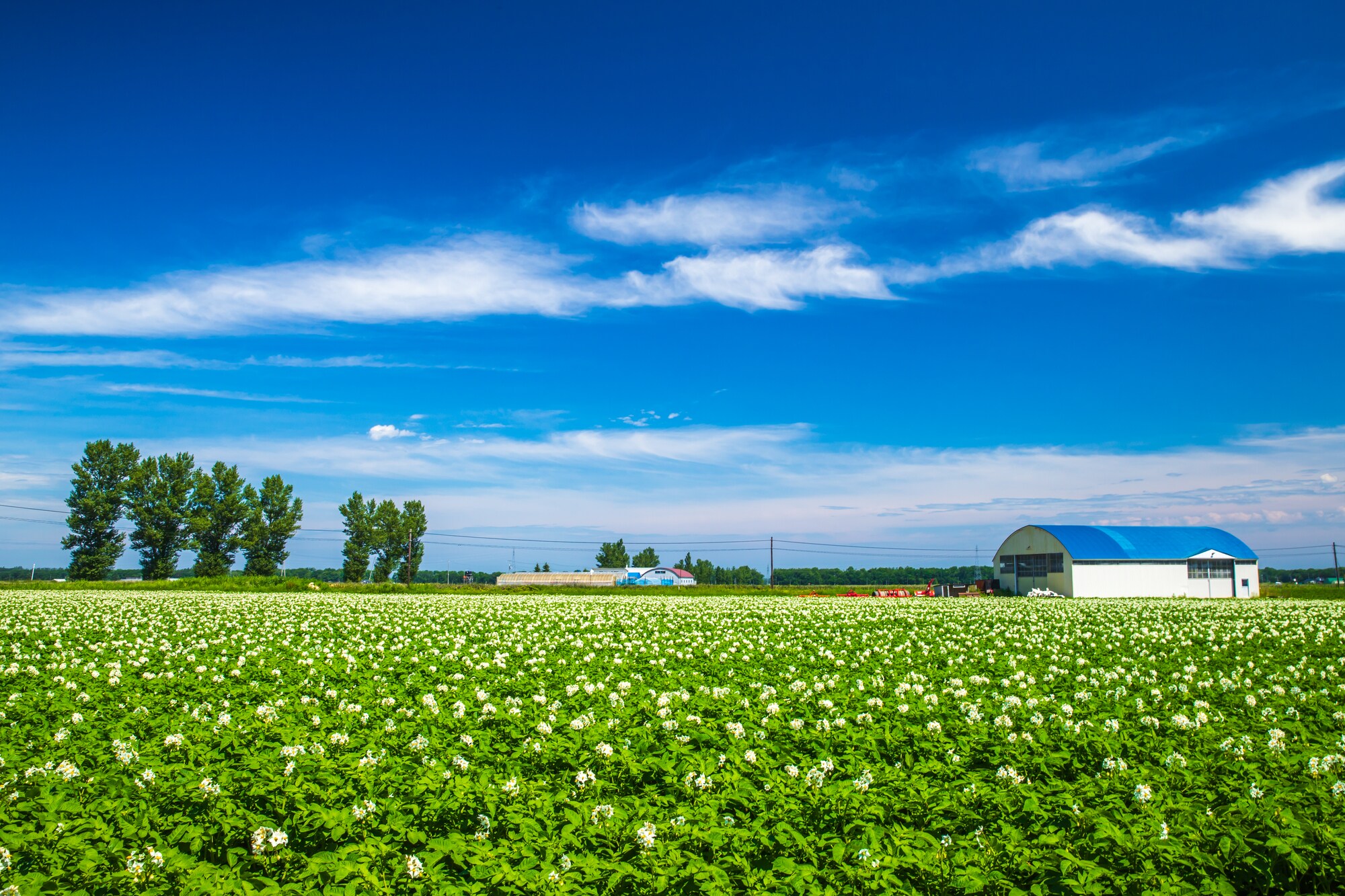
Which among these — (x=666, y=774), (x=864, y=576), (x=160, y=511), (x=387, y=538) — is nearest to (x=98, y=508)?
(x=160, y=511)

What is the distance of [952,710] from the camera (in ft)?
30.8

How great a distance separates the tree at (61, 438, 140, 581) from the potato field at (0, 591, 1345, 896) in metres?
74.4

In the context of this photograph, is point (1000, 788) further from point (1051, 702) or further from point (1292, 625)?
point (1292, 625)

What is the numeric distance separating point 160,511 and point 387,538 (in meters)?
24.3

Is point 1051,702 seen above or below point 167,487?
below

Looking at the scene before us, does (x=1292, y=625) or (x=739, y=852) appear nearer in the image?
(x=739, y=852)

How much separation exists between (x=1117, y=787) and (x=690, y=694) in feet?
18.9

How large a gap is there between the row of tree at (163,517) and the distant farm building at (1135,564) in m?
77.2


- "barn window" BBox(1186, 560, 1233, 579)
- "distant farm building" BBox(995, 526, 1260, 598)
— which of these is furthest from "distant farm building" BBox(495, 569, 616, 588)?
"barn window" BBox(1186, 560, 1233, 579)

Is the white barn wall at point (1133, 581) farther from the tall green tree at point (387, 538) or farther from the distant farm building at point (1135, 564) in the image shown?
the tall green tree at point (387, 538)

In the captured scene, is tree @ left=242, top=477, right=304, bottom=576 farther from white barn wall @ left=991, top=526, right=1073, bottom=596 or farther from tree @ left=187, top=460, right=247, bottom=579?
white barn wall @ left=991, top=526, right=1073, bottom=596

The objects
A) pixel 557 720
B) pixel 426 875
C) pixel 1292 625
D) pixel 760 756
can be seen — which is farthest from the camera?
pixel 1292 625

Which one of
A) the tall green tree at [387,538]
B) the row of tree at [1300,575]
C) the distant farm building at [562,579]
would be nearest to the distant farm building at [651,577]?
the distant farm building at [562,579]

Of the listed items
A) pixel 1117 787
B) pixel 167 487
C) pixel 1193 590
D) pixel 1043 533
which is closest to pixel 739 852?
pixel 1117 787
